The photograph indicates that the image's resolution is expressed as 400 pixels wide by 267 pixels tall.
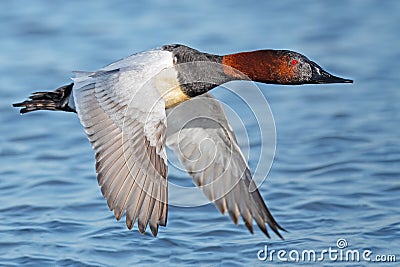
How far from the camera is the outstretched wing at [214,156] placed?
5992mm

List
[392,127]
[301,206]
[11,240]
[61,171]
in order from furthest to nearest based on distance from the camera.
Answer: [392,127], [61,171], [301,206], [11,240]

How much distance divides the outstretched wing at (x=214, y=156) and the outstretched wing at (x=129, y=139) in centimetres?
66

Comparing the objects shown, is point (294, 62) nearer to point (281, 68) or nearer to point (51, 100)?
→ point (281, 68)

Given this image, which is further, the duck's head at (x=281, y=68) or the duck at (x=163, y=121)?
the duck's head at (x=281, y=68)

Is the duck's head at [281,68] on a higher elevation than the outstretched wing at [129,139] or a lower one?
higher

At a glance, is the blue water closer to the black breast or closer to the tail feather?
the tail feather

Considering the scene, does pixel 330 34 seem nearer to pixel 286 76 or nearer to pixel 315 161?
pixel 315 161

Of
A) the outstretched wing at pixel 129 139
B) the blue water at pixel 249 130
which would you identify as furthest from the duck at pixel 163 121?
the blue water at pixel 249 130

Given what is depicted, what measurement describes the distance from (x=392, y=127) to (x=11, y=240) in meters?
3.51

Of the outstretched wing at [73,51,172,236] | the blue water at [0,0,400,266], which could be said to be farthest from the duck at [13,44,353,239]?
the blue water at [0,0,400,266]

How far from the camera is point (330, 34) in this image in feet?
34.0

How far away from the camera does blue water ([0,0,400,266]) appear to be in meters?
6.32

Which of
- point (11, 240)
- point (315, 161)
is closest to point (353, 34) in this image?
point (315, 161)

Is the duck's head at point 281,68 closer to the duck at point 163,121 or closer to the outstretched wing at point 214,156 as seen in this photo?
the duck at point 163,121
